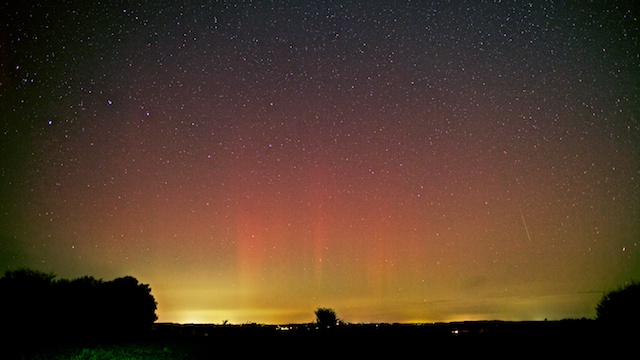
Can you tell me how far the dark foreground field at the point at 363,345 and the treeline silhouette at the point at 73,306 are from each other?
5.90m

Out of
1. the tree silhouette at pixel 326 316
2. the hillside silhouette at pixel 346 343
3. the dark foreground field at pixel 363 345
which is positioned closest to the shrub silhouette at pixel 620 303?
the hillside silhouette at pixel 346 343

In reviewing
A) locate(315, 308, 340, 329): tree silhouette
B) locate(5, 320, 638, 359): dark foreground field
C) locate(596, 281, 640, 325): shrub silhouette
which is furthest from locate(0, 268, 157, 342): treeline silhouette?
locate(596, 281, 640, 325): shrub silhouette

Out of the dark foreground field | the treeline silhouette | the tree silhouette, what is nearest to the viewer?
the dark foreground field

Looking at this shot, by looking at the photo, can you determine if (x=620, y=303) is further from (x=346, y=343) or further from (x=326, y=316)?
(x=326, y=316)

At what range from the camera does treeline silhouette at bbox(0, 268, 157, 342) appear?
33.0m

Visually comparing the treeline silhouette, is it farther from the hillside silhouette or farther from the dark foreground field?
the dark foreground field

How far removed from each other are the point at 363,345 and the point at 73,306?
31.6 m

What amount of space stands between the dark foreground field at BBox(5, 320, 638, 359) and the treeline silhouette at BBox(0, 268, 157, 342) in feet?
19.4

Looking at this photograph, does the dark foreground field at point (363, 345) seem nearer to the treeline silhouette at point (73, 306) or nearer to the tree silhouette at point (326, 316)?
the treeline silhouette at point (73, 306)

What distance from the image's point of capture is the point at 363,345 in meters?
20.3

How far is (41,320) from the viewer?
35031mm

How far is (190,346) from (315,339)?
5.61 meters

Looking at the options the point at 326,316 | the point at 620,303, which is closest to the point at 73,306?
the point at 326,316

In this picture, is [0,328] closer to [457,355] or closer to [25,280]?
[25,280]
